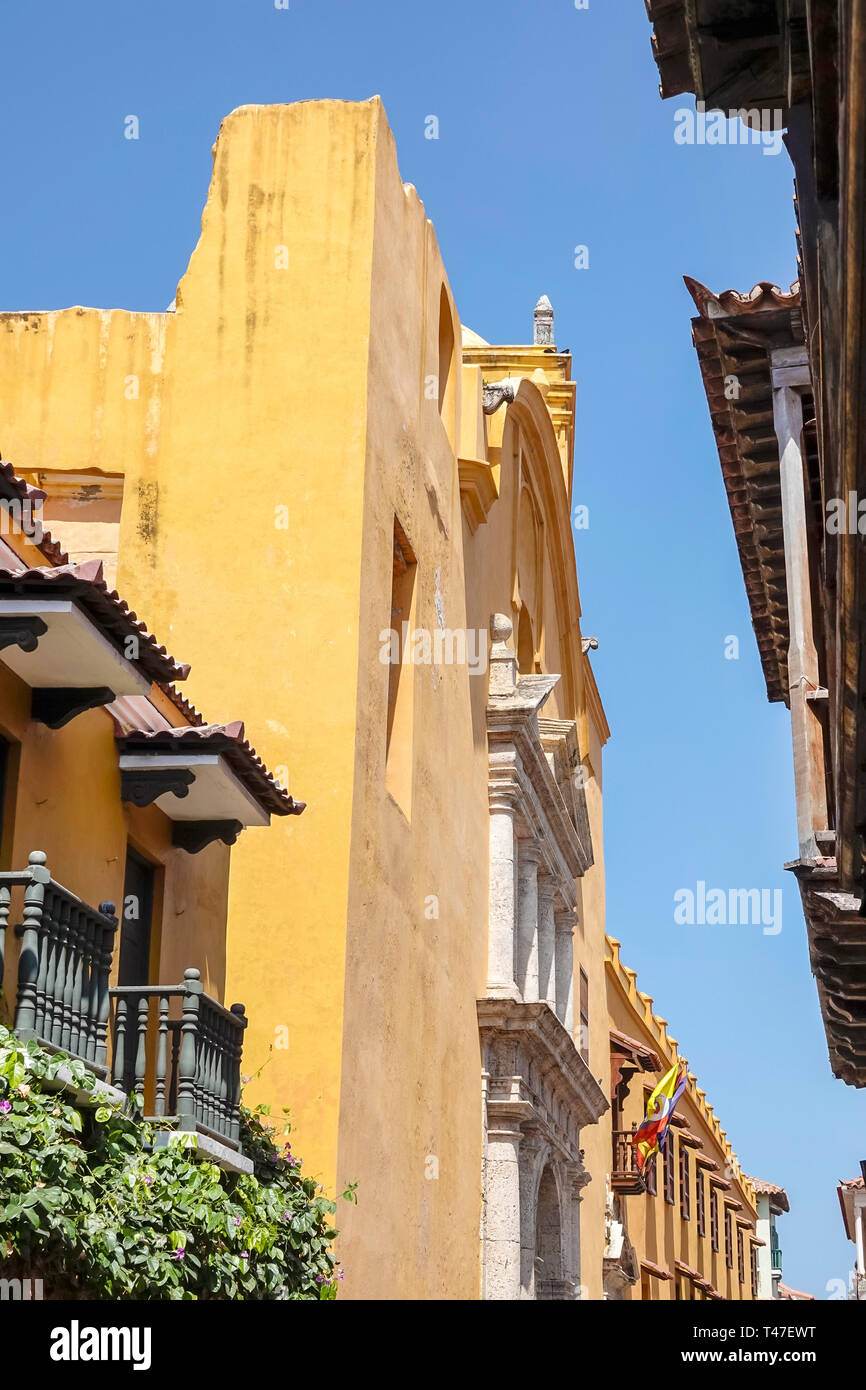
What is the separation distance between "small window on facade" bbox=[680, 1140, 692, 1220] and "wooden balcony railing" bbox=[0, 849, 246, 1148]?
26.9m

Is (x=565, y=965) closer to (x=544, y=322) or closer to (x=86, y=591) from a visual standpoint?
(x=544, y=322)

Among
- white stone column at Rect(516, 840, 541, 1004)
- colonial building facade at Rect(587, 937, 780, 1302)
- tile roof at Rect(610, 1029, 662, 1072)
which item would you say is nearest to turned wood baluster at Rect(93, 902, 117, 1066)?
white stone column at Rect(516, 840, 541, 1004)

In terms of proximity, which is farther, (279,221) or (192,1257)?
(279,221)

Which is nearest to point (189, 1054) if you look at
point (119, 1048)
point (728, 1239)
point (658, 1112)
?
point (119, 1048)

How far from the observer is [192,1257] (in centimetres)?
954

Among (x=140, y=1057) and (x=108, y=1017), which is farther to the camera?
(x=140, y=1057)

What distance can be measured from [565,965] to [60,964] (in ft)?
48.8

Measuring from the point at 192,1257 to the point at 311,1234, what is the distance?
2026 mm

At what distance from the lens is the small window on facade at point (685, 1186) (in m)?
36.7

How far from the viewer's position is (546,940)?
858 inches

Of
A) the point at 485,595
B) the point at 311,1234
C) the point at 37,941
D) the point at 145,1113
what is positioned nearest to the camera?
the point at 37,941

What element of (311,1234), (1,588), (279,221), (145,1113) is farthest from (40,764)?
(279,221)
